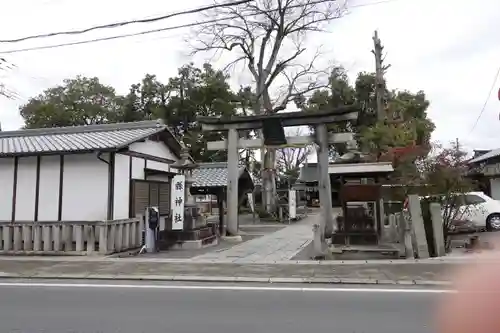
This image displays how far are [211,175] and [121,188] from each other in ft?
24.5

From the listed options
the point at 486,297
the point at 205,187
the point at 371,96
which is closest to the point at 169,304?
the point at 486,297

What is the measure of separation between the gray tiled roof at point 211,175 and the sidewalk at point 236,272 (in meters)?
9.04

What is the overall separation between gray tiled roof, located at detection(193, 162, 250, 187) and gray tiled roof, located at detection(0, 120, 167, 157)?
373cm

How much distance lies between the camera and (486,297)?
1.65 meters

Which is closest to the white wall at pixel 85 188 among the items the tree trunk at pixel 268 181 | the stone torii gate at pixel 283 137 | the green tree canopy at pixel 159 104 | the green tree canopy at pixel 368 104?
the stone torii gate at pixel 283 137

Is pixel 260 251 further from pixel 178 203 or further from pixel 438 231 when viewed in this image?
pixel 438 231

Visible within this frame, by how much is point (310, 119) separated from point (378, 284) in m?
7.62

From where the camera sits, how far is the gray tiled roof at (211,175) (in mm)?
20906

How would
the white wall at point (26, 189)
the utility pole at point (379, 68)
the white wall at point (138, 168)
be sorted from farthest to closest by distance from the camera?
the utility pole at point (379, 68), the white wall at point (138, 168), the white wall at point (26, 189)

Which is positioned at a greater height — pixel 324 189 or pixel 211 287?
pixel 324 189

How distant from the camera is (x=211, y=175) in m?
22.4

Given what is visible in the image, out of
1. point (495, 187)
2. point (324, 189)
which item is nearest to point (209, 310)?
point (324, 189)

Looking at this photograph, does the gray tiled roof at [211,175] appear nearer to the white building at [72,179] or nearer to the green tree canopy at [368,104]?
the white building at [72,179]

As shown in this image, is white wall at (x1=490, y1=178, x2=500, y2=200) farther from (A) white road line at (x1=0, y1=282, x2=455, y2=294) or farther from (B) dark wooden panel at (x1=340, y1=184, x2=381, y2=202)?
(A) white road line at (x1=0, y1=282, x2=455, y2=294)
